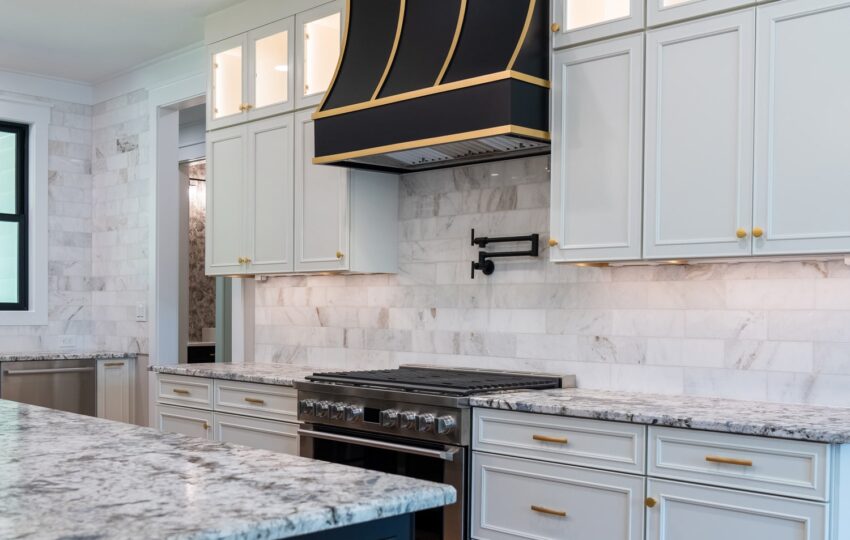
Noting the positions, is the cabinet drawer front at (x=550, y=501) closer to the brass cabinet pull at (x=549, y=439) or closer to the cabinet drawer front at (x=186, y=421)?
the brass cabinet pull at (x=549, y=439)

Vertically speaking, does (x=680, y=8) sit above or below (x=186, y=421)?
above

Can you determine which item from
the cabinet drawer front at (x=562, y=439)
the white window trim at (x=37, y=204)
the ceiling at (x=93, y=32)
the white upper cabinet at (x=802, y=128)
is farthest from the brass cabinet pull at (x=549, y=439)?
the white window trim at (x=37, y=204)

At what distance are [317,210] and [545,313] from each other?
1284mm

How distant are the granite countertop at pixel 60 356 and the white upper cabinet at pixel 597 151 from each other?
12.5 feet

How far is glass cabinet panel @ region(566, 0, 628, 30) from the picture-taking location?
3381 millimetres

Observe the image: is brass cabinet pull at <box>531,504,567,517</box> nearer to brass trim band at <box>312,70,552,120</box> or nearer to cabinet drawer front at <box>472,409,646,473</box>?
cabinet drawer front at <box>472,409,646,473</box>

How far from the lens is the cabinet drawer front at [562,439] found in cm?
285

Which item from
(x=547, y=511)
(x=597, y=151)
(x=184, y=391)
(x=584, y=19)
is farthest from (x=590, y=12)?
(x=184, y=391)

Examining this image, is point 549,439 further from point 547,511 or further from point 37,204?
point 37,204

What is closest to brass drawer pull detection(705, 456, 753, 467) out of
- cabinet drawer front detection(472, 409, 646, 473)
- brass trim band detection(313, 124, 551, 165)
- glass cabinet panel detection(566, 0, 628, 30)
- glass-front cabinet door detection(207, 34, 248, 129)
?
cabinet drawer front detection(472, 409, 646, 473)

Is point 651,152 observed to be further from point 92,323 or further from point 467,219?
point 92,323

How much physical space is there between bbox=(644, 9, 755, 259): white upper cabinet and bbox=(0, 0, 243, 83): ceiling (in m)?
2.68

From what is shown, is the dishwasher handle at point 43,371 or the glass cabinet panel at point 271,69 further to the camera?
the dishwasher handle at point 43,371

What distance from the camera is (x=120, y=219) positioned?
21.2 ft
